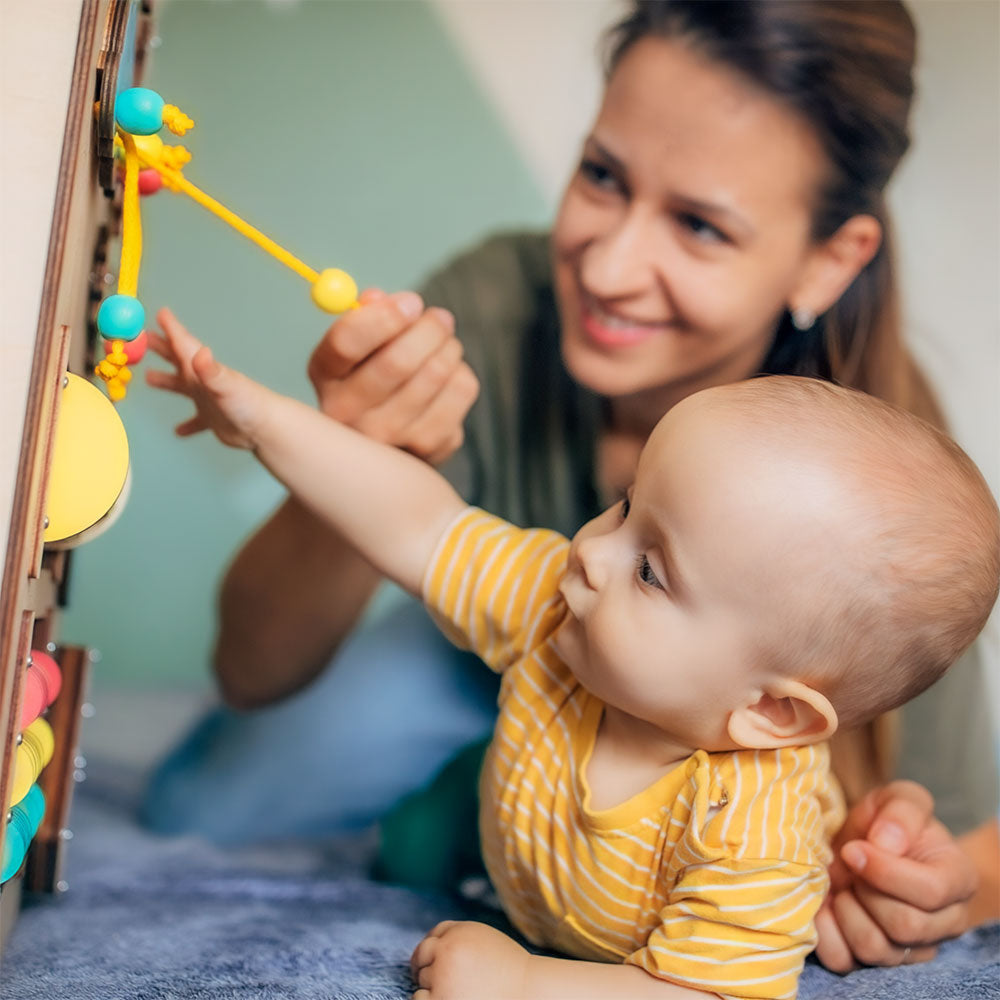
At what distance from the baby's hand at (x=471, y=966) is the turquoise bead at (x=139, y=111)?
530 millimetres

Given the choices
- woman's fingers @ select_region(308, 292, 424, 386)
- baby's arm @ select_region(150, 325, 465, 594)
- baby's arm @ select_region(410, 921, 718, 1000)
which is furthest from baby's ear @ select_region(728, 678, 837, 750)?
woman's fingers @ select_region(308, 292, 424, 386)

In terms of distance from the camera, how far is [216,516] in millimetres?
1585

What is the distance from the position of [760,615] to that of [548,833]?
22cm

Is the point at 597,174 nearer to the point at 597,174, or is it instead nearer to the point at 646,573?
the point at 597,174

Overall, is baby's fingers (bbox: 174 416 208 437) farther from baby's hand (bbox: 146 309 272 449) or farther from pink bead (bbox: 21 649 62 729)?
pink bead (bbox: 21 649 62 729)

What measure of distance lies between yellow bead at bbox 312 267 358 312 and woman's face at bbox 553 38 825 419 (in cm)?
32

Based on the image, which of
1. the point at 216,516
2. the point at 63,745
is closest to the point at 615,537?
the point at 63,745

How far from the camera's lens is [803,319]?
A: 1.07m

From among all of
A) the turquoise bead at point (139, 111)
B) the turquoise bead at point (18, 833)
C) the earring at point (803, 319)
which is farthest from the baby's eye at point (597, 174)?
the turquoise bead at point (18, 833)

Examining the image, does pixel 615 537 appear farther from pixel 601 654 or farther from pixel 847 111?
pixel 847 111

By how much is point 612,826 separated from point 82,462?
1.28ft

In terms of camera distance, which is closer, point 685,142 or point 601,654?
point 601,654

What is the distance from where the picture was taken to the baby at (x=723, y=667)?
64cm

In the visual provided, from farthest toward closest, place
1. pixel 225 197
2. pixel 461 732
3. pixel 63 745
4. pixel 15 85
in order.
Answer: pixel 225 197 < pixel 461 732 < pixel 63 745 < pixel 15 85
